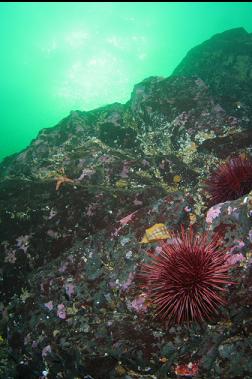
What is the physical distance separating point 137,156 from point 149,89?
6242 mm

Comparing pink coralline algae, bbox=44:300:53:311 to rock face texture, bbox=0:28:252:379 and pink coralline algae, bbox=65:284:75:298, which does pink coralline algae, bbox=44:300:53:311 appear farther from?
pink coralline algae, bbox=65:284:75:298

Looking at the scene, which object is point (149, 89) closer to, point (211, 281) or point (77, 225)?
point (77, 225)

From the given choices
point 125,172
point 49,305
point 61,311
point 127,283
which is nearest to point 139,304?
point 127,283

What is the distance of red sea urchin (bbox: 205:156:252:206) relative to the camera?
6160 mm

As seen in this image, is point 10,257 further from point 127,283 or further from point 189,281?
point 189,281

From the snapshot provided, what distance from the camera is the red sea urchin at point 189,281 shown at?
14.5 feet

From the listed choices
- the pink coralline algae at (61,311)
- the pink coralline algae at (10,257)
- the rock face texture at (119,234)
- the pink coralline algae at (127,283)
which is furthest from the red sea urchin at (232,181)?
the pink coralline algae at (10,257)

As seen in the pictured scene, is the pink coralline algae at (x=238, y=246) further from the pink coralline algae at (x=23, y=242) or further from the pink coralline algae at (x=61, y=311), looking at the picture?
the pink coralline algae at (x=23, y=242)

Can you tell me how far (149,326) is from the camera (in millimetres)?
5355

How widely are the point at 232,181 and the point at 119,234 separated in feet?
9.40

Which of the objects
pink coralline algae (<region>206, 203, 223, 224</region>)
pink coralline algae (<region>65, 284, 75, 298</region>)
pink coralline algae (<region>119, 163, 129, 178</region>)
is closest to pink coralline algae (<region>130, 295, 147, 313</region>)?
pink coralline algae (<region>65, 284, 75, 298</region>)

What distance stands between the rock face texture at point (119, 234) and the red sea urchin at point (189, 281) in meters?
0.36

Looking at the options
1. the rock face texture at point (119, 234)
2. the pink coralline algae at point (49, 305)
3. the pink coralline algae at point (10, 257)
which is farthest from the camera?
the pink coralline algae at point (10, 257)

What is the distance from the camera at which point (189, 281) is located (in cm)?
441
